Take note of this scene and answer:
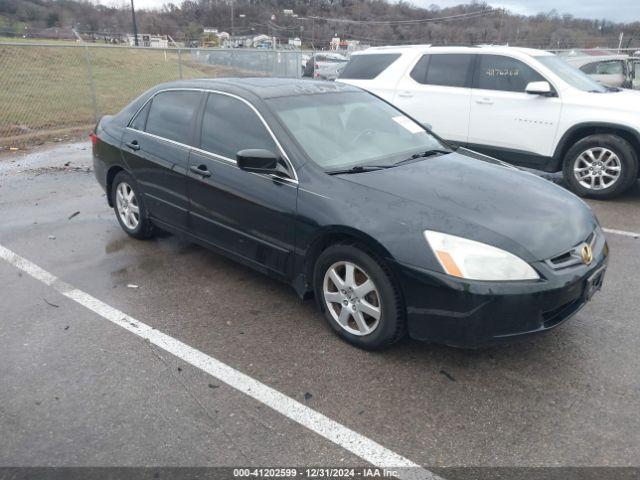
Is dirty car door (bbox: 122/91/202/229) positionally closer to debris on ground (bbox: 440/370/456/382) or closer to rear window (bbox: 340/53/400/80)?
debris on ground (bbox: 440/370/456/382)

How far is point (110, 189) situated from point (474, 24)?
163ft

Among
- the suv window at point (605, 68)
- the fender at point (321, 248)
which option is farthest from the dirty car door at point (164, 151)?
the suv window at point (605, 68)

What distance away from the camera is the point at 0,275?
449cm

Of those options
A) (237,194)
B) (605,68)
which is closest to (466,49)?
→ (237,194)

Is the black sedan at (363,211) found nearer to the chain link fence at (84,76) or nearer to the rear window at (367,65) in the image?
the rear window at (367,65)

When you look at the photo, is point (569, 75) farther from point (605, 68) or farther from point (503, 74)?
point (605, 68)

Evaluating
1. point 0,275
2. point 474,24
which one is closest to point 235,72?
point 0,275

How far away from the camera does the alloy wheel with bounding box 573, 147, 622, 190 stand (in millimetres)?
6465

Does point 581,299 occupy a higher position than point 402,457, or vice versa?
point 581,299

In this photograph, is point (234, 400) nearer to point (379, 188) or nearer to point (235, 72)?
point (379, 188)

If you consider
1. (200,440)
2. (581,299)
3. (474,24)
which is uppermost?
(474,24)

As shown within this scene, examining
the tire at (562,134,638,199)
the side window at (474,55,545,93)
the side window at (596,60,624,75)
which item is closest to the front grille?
the tire at (562,134,638,199)

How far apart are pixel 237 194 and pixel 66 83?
50.9 ft

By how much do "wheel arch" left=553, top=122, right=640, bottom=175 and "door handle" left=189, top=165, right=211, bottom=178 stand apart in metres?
4.75
